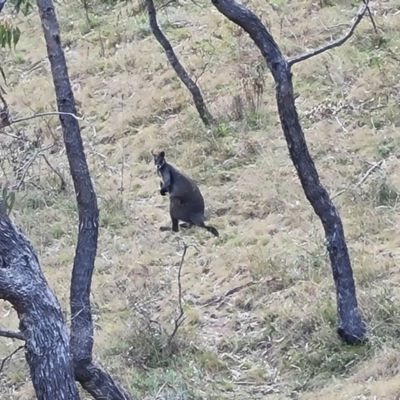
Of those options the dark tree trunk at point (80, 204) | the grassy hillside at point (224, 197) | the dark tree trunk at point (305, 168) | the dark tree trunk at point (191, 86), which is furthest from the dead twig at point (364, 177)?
the dark tree trunk at point (80, 204)

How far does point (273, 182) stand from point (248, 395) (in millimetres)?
3485

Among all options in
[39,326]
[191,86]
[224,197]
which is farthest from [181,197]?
[39,326]

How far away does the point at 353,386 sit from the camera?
231 inches

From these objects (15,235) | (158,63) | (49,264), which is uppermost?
(158,63)

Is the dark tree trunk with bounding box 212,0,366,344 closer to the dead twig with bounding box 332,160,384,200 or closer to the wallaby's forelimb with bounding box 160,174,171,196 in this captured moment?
the dead twig with bounding box 332,160,384,200

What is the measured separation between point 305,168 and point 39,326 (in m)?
2.80

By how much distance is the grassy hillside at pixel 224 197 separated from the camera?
21.6 feet

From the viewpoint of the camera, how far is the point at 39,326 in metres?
3.80

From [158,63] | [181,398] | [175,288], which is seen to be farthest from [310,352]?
[158,63]

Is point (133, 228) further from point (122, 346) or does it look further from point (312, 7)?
point (312, 7)

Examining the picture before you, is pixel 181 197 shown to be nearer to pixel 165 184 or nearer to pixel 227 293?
pixel 165 184

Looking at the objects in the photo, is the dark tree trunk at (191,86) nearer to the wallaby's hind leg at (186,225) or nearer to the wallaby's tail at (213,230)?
the wallaby's hind leg at (186,225)

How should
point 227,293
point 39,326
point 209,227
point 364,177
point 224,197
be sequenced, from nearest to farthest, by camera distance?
point 39,326, point 227,293, point 364,177, point 209,227, point 224,197

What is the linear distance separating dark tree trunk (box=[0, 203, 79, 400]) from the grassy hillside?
70 centimetres
